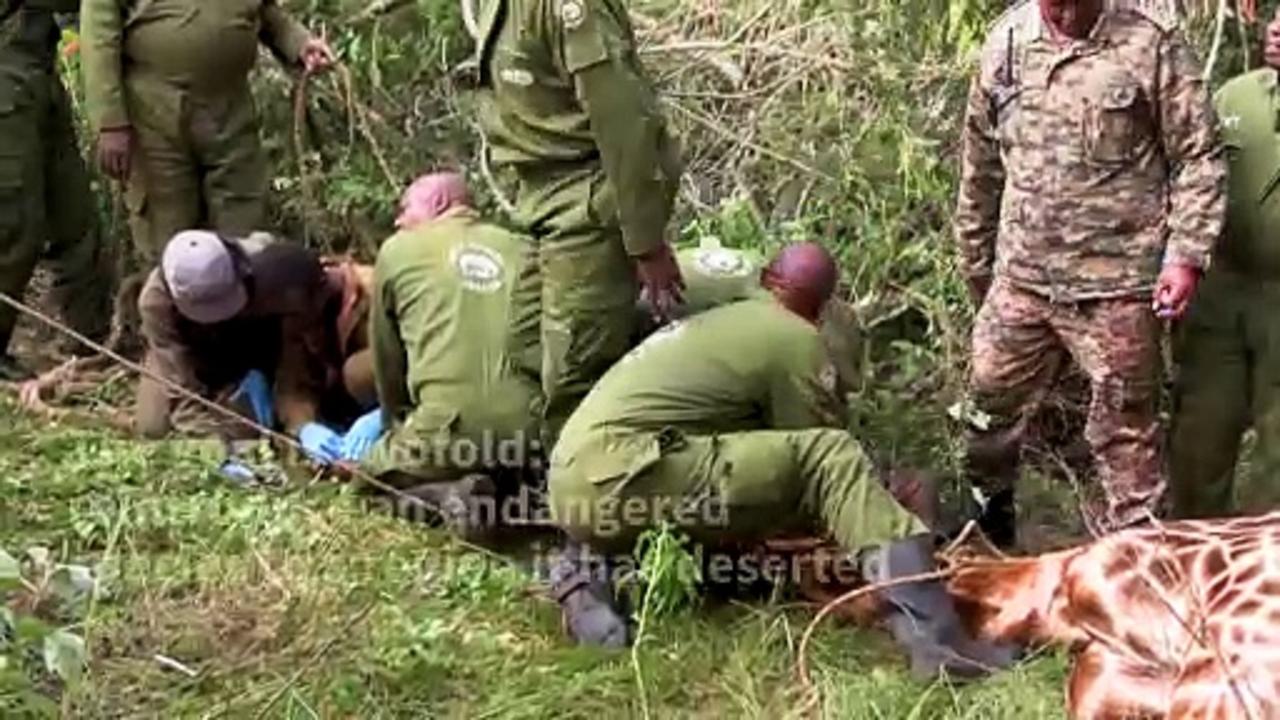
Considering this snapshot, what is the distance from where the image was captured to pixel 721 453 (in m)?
5.15

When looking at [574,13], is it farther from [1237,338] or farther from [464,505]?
[1237,338]

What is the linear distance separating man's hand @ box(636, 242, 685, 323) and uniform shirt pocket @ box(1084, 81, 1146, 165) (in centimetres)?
103

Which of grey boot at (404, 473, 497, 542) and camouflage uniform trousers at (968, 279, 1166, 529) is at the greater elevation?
camouflage uniform trousers at (968, 279, 1166, 529)

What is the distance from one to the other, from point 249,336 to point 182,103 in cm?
97

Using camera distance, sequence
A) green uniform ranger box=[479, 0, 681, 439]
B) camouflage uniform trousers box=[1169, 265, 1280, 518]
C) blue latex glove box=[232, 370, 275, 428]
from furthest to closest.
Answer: blue latex glove box=[232, 370, 275, 428], camouflage uniform trousers box=[1169, 265, 1280, 518], green uniform ranger box=[479, 0, 681, 439]

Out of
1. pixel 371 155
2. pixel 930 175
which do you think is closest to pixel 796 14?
pixel 930 175

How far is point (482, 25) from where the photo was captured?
5.68 m

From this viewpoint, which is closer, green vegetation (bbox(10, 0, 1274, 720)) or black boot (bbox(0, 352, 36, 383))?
green vegetation (bbox(10, 0, 1274, 720))

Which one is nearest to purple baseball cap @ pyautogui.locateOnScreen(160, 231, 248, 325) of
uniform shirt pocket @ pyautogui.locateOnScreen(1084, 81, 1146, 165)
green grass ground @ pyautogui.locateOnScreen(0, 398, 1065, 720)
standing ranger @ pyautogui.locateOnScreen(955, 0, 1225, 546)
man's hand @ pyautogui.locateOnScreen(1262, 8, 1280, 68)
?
green grass ground @ pyautogui.locateOnScreen(0, 398, 1065, 720)

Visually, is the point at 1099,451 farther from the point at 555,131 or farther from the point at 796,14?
the point at 796,14

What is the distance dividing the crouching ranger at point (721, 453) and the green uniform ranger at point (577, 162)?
300 mm

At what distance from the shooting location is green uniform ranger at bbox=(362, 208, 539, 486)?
6039 millimetres

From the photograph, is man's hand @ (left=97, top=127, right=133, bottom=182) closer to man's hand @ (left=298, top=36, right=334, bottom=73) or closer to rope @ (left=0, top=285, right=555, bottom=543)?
man's hand @ (left=298, top=36, right=334, bottom=73)

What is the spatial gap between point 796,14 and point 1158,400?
313cm
